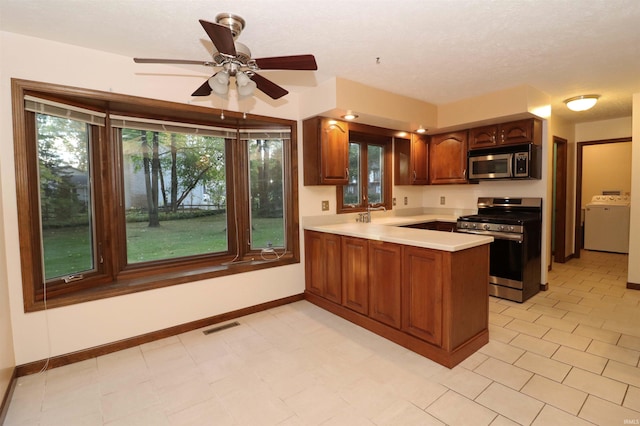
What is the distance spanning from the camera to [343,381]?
84.7 inches

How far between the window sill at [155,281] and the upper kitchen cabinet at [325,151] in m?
1.03

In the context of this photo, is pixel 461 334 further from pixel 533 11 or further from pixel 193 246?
pixel 193 246

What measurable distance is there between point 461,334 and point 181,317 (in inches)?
97.9

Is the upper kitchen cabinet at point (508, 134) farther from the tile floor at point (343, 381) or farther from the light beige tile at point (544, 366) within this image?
the light beige tile at point (544, 366)

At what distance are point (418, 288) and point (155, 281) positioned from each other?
2332mm

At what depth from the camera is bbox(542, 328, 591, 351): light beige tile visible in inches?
101

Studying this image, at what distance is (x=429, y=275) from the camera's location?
94.1 inches

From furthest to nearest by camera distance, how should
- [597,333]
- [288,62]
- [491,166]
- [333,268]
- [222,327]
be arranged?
[491,166], [333,268], [222,327], [597,333], [288,62]

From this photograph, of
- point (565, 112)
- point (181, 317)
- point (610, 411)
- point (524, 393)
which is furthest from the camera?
point (565, 112)

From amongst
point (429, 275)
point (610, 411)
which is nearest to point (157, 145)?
point (429, 275)

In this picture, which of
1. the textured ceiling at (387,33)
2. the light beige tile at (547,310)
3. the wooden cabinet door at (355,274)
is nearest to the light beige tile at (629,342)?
the light beige tile at (547,310)

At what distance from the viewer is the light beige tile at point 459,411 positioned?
5.78 feet

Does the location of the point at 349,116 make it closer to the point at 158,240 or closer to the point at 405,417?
the point at 158,240

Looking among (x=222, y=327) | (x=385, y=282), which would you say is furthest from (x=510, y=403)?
(x=222, y=327)
